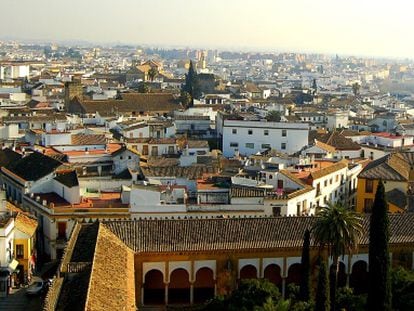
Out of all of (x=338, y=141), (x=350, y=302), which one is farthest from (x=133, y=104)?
(x=350, y=302)

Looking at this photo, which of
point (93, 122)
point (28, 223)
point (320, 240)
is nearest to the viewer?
point (320, 240)

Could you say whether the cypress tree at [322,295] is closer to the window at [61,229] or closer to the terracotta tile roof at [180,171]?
the window at [61,229]

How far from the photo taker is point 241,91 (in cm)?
12025

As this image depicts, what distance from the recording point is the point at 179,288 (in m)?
37.0

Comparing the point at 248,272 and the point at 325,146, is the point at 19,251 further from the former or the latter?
the point at 325,146

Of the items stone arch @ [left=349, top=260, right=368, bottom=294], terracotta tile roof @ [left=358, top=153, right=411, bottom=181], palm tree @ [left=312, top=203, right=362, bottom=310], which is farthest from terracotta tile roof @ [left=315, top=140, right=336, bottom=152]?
palm tree @ [left=312, top=203, right=362, bottom=310]

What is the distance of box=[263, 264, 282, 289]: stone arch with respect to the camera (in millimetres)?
37062

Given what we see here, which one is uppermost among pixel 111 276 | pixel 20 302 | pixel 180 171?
pixel 180 171

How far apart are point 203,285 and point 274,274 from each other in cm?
367

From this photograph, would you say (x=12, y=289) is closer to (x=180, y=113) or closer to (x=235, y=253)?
(x=235, y=253)

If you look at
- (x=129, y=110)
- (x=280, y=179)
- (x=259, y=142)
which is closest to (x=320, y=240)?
(x=280, y=179)

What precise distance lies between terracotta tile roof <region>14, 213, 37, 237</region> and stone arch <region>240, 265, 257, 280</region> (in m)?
11.4

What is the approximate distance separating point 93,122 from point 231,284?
4094 centimetres

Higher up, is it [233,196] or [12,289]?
[233,196]
